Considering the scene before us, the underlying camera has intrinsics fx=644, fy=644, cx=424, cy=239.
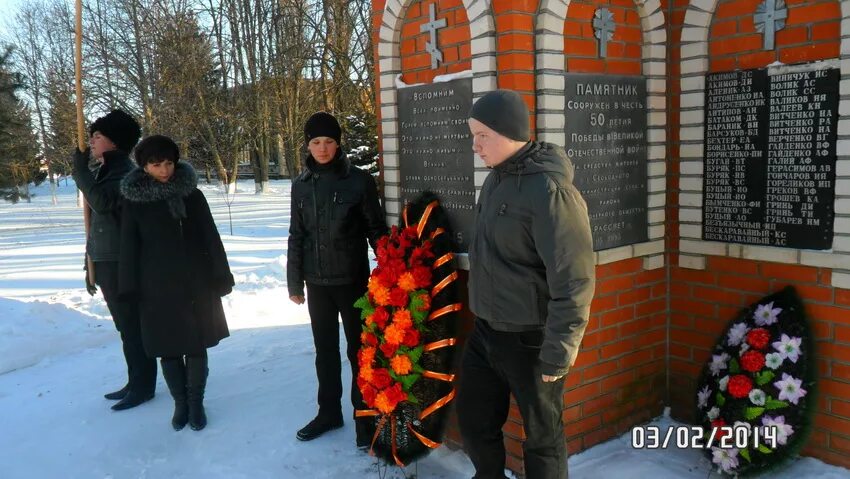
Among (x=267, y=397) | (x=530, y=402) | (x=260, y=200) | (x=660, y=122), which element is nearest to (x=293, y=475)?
(x=267, y=397)

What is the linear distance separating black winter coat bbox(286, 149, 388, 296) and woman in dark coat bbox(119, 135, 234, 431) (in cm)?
77

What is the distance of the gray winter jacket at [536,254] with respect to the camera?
2258mm

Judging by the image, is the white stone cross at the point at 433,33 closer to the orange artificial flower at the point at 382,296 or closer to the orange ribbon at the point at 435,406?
the orange artificial flower at the point at 382,296

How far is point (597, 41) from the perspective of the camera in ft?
11.1

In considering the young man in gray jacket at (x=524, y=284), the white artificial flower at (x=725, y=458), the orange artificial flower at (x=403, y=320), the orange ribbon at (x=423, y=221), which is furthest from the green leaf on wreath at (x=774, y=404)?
the orange ribbon at (x=423, y=221)

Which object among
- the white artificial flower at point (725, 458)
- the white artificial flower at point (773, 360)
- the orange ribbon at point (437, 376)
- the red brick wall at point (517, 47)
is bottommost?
the white artificial flower at point (725, 458)

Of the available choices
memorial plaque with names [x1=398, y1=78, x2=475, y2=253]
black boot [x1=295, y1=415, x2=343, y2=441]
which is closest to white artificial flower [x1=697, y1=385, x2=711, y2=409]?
memorial plaque with names [x1=398, y1=78, x2=475, y2=253]

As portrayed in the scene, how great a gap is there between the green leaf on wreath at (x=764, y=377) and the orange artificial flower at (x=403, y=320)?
67.6 inches

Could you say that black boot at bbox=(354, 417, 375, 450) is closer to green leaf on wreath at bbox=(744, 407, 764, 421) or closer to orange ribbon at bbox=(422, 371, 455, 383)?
orange ribbon at bbox=(422, 371, 455, 383)

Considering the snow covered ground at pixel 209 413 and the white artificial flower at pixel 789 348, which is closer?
the white artificial flower at pixel 789 348

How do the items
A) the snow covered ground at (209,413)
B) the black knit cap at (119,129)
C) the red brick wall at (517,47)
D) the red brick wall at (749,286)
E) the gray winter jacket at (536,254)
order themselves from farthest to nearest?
the black knit cap at (119,129) < the snow covered ground at (209,413) < the red brick wall at (749,286) < the red brick wall at (517,47) < the gray winter jacket at (536,254)

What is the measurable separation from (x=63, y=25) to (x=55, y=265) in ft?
87.5

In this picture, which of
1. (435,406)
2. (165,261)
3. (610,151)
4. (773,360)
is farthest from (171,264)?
(773,360)
